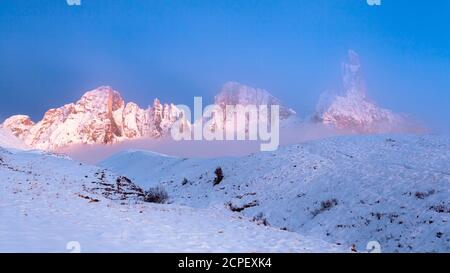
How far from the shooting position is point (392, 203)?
94.9 ft

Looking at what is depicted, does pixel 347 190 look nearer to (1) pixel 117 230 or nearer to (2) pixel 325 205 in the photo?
(2) pixel 325 205

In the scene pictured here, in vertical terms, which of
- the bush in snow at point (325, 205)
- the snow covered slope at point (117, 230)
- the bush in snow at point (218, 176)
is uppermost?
the bush in snow at point (218, 176)

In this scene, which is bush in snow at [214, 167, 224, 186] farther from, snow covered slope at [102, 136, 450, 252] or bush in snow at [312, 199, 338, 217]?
bush in snow at [312, 199, 338, 217]

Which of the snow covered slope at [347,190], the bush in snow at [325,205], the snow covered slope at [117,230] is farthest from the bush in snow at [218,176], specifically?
the snow covered slope at [117,230]

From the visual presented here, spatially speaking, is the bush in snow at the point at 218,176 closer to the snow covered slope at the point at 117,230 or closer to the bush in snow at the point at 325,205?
the bush in snow at the point at 325,205

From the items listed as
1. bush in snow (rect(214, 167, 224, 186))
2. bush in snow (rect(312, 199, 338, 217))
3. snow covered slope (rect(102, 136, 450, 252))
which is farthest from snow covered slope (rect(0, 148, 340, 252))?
bush in snow (rect(214, 167, 224, 186))

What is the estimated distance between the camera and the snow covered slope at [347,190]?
2475cm

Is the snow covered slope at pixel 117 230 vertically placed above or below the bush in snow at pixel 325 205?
above

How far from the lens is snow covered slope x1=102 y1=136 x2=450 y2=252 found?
2475cm
